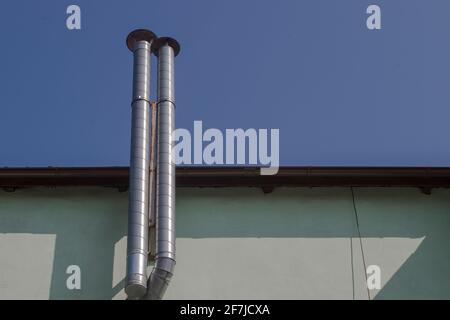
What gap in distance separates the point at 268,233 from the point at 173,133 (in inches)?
87.0

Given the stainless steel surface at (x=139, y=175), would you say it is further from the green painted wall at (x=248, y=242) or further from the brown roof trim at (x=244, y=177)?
the green painted wall at (x=248, y=242)

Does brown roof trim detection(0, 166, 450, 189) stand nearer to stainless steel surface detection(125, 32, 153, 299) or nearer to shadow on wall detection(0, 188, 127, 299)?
shadow on wall detection(0, 188, 127, 299)

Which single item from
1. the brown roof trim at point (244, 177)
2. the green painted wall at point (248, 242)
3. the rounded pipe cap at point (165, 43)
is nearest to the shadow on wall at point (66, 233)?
the green painted wall at point (248, 242)

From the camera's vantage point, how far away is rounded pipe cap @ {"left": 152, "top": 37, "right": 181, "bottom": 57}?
13336 millimetres

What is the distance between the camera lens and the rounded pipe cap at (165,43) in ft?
43.8

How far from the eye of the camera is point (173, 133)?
12555 mm

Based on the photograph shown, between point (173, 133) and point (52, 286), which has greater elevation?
point (173, 133)

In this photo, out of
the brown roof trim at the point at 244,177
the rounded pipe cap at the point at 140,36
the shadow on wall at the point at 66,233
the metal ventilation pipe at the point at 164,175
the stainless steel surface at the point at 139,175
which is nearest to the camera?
the stainless steel surface at the point at 139,175

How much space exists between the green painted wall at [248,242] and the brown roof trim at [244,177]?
14 cm

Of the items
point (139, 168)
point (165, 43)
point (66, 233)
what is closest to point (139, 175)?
point (139, 168)

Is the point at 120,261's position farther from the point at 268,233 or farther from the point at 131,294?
the point at 268,233
